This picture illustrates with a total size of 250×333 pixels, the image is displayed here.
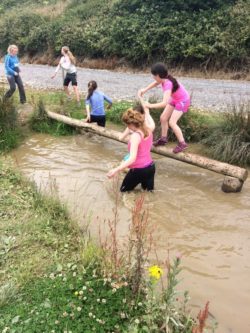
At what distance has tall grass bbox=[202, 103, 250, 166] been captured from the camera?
817 centimetres

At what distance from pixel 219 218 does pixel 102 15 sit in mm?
26225

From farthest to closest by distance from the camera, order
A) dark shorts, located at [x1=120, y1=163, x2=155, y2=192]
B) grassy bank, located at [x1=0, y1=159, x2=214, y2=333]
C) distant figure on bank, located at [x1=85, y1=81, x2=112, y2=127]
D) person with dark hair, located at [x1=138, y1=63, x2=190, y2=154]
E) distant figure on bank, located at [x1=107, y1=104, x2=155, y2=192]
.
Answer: distant figure on bank, located at [x1=85, y1=81, x2=112, y2=127]
person with dark hair, located at [x1=138, y1=63, x2=190, y2=154]
dark shorts, located at [x1=120, y1=163, x2=155, y2=192]
distant figure on bank, located at [x1=107, y1=104, x2=155, y2=192]
grassy bank, located at [x1=0, y1=159, x2=214, y2=333]

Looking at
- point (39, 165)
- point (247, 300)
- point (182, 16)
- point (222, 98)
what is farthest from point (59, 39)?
point (247, 300)

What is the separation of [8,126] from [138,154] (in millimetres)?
4186

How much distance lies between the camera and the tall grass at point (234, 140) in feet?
26.8

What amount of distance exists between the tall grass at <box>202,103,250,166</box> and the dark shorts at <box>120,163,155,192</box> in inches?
78.9

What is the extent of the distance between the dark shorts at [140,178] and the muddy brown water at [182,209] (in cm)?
15

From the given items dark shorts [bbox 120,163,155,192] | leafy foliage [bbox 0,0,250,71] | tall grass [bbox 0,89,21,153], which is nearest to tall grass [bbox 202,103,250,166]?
dark shorts [bbox 120,163,155,192]

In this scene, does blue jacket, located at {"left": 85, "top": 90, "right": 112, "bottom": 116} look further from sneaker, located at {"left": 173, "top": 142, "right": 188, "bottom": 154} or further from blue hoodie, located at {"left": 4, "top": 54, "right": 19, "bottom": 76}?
blue hoodie, located at {"left": 4, "top": 54, "right": 19, "bottom": 76}

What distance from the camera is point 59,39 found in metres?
30.0

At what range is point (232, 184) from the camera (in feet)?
23.1

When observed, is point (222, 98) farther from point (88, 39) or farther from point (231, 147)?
point (88, 39)

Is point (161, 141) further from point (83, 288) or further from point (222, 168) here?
point (83, 288)

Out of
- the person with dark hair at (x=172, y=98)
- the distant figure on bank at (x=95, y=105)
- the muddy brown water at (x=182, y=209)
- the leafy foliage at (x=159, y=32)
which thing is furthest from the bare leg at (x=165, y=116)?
the leafy foliage at (x=159, y=32)
